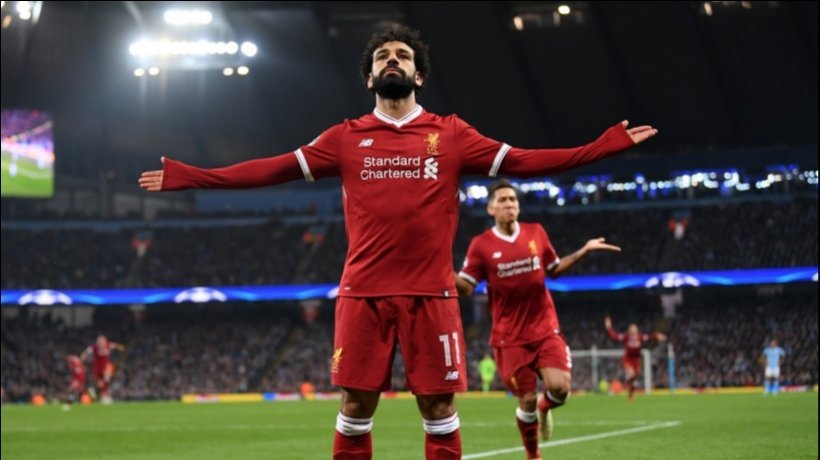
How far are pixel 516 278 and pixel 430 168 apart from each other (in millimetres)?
5141

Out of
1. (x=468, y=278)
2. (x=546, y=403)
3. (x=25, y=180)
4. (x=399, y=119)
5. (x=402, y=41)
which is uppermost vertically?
(x=25, y=180)

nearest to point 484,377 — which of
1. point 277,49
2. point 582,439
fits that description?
point 277,49

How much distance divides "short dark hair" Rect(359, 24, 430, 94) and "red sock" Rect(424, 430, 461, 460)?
199 cm

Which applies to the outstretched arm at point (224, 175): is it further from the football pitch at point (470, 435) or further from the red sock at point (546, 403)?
the football pitch at point (470, 435)

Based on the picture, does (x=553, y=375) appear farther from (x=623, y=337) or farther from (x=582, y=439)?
(x=623, y=337)

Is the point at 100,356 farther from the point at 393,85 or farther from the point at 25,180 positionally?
the point at 393,85

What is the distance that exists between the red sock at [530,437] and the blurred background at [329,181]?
31.4 meters

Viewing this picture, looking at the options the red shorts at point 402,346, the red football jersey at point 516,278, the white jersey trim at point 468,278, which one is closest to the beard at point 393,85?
the red shorts at point 402,346

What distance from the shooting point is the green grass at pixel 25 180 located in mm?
43969

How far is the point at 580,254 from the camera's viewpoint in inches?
426

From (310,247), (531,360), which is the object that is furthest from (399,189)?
(310,247)

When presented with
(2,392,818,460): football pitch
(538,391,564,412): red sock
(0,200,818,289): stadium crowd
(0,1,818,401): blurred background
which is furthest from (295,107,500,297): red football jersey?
(0,200,818,289): stadium crowd

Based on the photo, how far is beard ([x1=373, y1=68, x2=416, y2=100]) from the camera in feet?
21.8

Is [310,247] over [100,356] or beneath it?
over
